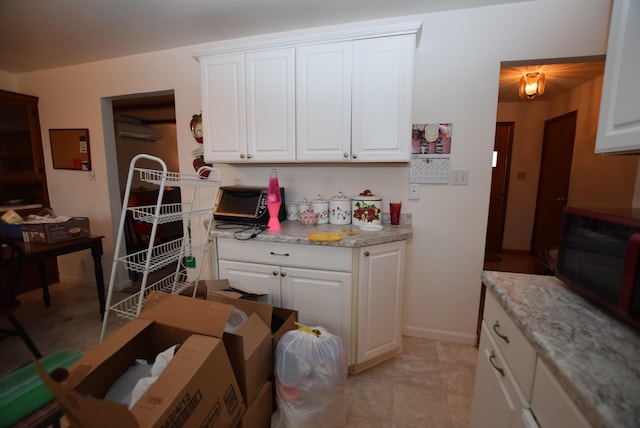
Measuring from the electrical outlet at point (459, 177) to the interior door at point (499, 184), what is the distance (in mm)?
2655

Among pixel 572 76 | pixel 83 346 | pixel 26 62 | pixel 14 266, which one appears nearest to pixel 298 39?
pixel 14 266

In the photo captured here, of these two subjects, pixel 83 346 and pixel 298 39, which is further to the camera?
pixel 83 346

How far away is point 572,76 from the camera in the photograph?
294 centimetres

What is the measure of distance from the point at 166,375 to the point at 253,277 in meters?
0.92

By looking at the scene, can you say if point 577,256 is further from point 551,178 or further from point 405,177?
point 551,178

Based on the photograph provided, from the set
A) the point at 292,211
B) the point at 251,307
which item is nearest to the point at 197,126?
the point at 292,211

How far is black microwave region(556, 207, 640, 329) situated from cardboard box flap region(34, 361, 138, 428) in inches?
51.3

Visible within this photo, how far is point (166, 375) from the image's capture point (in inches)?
34.5

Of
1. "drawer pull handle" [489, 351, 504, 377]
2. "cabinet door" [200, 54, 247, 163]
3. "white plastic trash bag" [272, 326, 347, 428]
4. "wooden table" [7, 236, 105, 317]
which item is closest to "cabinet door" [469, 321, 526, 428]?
"drawer pull handle" [489, 351, 504, 377]

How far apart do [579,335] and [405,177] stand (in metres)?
1.49

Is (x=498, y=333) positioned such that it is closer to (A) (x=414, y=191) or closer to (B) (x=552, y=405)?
(B) (x=552, y=405)

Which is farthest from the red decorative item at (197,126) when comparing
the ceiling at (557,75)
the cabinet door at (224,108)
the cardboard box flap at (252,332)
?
the ceiling at (557,75)

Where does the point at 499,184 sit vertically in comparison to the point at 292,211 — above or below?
above

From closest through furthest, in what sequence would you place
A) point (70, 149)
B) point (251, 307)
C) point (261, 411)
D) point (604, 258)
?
1. point (604, 258)
2. point (261, 411)
3. point (251, 307)
4. point (70, 149)
